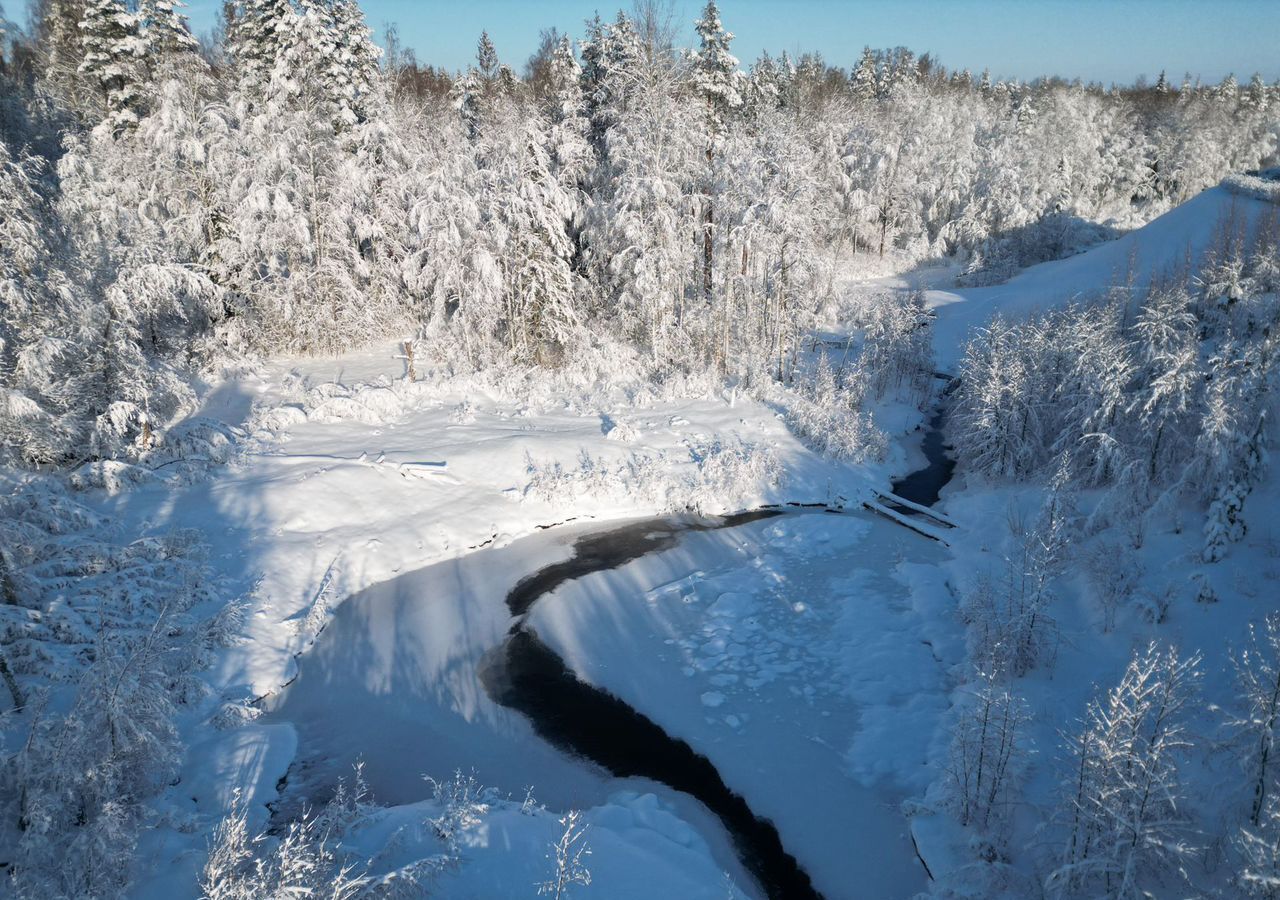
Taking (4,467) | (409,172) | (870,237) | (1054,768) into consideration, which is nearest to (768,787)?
(1054,768)

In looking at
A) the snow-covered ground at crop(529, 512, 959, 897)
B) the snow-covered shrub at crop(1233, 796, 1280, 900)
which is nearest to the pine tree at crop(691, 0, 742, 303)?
the snow-covered ground at crop(529, 512, 959, 897)

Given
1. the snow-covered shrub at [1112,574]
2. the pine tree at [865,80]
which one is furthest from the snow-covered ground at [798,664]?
the pine tree at [865,80]

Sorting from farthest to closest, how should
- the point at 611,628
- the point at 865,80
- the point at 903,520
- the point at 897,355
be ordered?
1. the point at 865,80
2. the point at 897,355
3. the point at 903,520
4. the point at 611,628

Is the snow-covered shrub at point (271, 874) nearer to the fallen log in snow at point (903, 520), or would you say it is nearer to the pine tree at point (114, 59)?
the fallen log in snow at point (903, 520)

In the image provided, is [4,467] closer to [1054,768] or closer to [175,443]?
[175,443]

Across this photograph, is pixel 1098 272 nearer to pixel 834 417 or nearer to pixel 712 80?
pixel 834 417

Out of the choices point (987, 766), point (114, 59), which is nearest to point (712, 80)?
point (114, 59)
